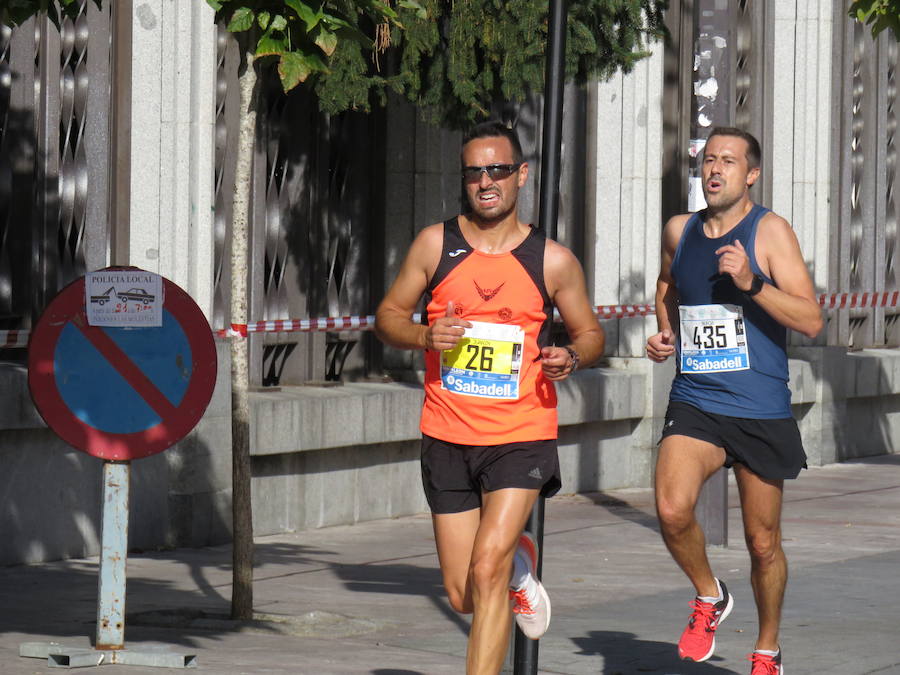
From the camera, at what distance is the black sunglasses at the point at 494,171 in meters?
6.48

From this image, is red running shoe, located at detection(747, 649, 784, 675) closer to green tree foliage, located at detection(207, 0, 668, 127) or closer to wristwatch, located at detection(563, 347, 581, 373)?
wristwatch, located at detection(563, 347, 581, 373)

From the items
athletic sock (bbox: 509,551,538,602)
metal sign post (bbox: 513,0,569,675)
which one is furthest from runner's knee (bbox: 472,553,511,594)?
metal sign post (bbox: 513,0,569,675)

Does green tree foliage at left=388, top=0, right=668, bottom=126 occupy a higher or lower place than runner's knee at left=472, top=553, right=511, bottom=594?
higher

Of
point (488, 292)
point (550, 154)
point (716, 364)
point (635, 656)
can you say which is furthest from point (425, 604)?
point (550, 154)

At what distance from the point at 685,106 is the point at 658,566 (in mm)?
6369

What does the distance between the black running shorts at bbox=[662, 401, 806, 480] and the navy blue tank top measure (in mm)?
31

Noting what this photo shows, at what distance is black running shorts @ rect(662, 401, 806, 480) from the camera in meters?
7.34

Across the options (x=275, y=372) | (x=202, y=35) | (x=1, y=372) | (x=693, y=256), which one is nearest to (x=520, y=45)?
(x=202, y=35)

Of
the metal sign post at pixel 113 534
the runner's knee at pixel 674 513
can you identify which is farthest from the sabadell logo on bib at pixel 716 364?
the metal sign post at pixel 113 534

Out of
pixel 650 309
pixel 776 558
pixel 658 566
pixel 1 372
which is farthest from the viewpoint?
pixel 650 309

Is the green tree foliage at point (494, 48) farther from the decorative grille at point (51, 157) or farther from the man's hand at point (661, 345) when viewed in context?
the man's hand at point (661, 345)

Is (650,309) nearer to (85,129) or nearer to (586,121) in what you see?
(586,121)

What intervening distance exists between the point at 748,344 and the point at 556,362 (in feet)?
4.30

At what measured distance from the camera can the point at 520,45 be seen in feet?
38.7
